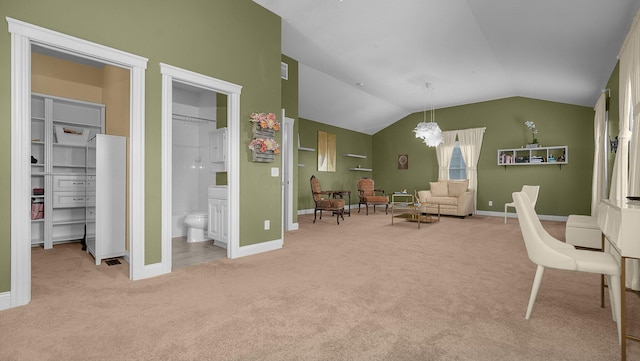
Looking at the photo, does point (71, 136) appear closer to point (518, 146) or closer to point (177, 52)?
point (177, 52)

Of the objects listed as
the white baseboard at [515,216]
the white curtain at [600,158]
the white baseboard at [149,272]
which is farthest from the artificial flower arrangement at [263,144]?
the white baseboard at [515,216]

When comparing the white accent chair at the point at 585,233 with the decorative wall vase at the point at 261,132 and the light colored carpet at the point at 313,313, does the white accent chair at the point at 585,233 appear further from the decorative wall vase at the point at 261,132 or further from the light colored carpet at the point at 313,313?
the decorative wall vase at the point at 261,132

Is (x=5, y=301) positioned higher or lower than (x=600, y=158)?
lower

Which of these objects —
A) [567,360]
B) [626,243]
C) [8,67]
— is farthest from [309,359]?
[8,67]

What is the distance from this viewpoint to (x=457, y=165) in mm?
9242

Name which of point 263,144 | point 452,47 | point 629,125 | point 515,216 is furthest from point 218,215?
point 515,216

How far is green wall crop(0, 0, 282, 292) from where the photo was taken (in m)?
2.32

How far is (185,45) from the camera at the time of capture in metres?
3.32

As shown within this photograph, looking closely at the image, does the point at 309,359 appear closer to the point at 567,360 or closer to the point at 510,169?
the point at 567,360

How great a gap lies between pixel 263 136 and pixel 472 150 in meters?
7.11

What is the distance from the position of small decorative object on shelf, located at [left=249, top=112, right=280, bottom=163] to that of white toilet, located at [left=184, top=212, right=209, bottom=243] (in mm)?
1520

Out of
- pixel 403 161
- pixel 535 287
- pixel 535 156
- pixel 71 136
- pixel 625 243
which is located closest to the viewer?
pixel 625 243

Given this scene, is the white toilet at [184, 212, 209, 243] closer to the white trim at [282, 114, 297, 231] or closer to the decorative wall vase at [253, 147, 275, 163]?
the decorative wall vase at [253, 147, 275, 163]

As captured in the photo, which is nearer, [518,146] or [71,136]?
[71,136]
